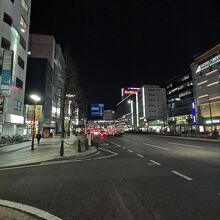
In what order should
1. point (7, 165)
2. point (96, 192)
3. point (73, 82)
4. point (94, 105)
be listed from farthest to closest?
point (94, 105) → point (73, 82) → point (7, 165) → point (96, 192)

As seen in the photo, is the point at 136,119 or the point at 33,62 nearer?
the point at 33,62

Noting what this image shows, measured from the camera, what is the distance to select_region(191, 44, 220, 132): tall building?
7875 centimetres

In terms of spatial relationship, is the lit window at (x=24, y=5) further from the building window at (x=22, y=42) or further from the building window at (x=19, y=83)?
the building window at (x=19, y=83)

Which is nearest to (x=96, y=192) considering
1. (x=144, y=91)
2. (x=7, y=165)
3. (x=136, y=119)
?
(x=7, y=165)

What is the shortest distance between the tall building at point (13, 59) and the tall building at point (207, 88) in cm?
6160

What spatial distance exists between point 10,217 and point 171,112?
383 feet

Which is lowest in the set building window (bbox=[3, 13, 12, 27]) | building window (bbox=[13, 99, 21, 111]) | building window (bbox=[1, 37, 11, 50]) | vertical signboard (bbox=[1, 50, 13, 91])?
building window (bbox=[13, 99, 21, 111])

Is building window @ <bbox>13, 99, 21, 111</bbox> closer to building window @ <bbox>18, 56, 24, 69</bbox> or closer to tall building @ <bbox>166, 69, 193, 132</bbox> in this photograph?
building window @ <bbox>18, 56, 24, 69</bbox>

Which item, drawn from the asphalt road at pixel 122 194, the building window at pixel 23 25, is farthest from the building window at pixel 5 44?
the asphalt road at pixel 122 194

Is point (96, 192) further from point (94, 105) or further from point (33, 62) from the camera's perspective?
point (33, 62)

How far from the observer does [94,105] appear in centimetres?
5631

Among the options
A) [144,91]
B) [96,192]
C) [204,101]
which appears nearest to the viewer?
[96,192]

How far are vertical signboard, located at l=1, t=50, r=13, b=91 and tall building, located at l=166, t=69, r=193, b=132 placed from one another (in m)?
77.7

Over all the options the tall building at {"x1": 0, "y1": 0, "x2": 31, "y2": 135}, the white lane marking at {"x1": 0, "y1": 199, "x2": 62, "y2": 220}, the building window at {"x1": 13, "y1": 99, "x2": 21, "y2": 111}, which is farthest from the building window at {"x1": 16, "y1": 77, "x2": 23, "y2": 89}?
the white lane marking at {"x1": 0, "y1": 199, "x2": 62, "y2": 220}
